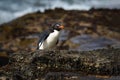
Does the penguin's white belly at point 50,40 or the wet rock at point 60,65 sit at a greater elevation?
the penguin's white belly at point 50,40

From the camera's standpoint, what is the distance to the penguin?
16.5m

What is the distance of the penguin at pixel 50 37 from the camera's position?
16.5 m

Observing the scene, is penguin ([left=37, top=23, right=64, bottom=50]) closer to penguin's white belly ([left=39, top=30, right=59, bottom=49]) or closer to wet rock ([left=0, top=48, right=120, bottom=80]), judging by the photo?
penguin's white belly ([left=39, top=30, right=59, bottom=49])

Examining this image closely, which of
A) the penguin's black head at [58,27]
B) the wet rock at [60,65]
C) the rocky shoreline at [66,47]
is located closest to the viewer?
the wet rock at [60,65]

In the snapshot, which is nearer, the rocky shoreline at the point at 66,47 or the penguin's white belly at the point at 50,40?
the rocky shoreline at the point at 66,47

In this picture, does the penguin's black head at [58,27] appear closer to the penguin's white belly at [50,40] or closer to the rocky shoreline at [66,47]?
the penguin's white belly at [50,40]

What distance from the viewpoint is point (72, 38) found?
48031 millimetres

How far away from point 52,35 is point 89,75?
4657mm

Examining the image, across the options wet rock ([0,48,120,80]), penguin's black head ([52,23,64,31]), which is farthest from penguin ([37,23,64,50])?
wet rock ([0,48,120,80])

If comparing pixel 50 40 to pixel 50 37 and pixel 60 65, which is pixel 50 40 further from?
pixel 60 65

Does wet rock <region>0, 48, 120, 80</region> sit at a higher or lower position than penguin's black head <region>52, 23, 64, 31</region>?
lower

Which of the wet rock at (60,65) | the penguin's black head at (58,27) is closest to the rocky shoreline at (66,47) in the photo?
the wet rock at (60,65)

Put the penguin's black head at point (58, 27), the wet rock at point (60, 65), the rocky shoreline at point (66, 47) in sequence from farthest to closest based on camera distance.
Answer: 1. the penguin's black head at point (58, 27)
2. the rocky shoreline at point (66, 47)
3. the wet rock at point (60, 65)

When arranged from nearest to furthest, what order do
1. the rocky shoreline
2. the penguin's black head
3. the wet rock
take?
the wet rock → the rocky shoreline → the penguin's black head
